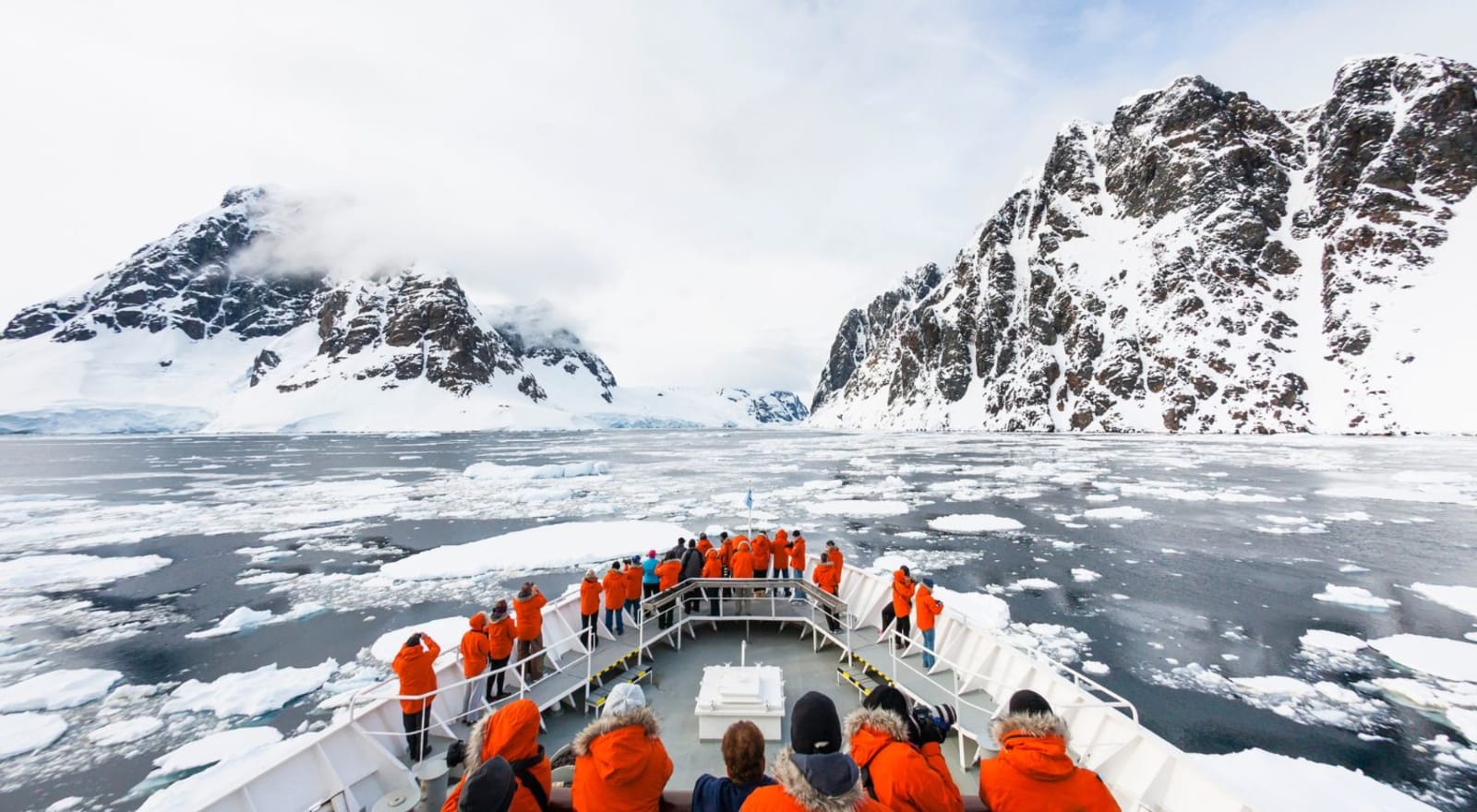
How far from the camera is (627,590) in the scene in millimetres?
10781

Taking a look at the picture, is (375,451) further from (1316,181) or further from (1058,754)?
(1316,181)

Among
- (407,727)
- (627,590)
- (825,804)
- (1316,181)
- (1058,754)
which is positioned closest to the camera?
(825,804)

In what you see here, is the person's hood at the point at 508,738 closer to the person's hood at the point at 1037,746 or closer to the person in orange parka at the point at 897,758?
the person in orange parka at the point at 897,758

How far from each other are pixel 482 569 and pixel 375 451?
3039 inches

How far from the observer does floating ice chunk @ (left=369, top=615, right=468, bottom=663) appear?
1308 centimetres

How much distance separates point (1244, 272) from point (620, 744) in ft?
461

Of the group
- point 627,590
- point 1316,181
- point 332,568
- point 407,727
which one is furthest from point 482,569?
point 1316,181

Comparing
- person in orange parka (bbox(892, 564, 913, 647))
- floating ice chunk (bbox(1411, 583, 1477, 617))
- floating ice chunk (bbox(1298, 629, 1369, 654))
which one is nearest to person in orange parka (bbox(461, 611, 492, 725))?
person in orange parka (bbox(892, 564, 913, 647))

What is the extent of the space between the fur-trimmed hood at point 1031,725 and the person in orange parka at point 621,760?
2144mm

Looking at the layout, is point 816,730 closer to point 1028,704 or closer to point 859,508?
point 1028,704

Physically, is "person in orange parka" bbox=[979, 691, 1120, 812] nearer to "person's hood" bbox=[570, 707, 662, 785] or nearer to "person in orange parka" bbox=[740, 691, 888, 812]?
"person in orange parka" bbox=[740, 691, 888, 812]

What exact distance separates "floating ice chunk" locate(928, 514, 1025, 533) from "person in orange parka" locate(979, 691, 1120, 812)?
23388 millimetres

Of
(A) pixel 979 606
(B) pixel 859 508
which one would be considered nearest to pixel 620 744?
(A) pixel 979 606

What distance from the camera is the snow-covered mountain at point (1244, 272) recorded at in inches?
3396
